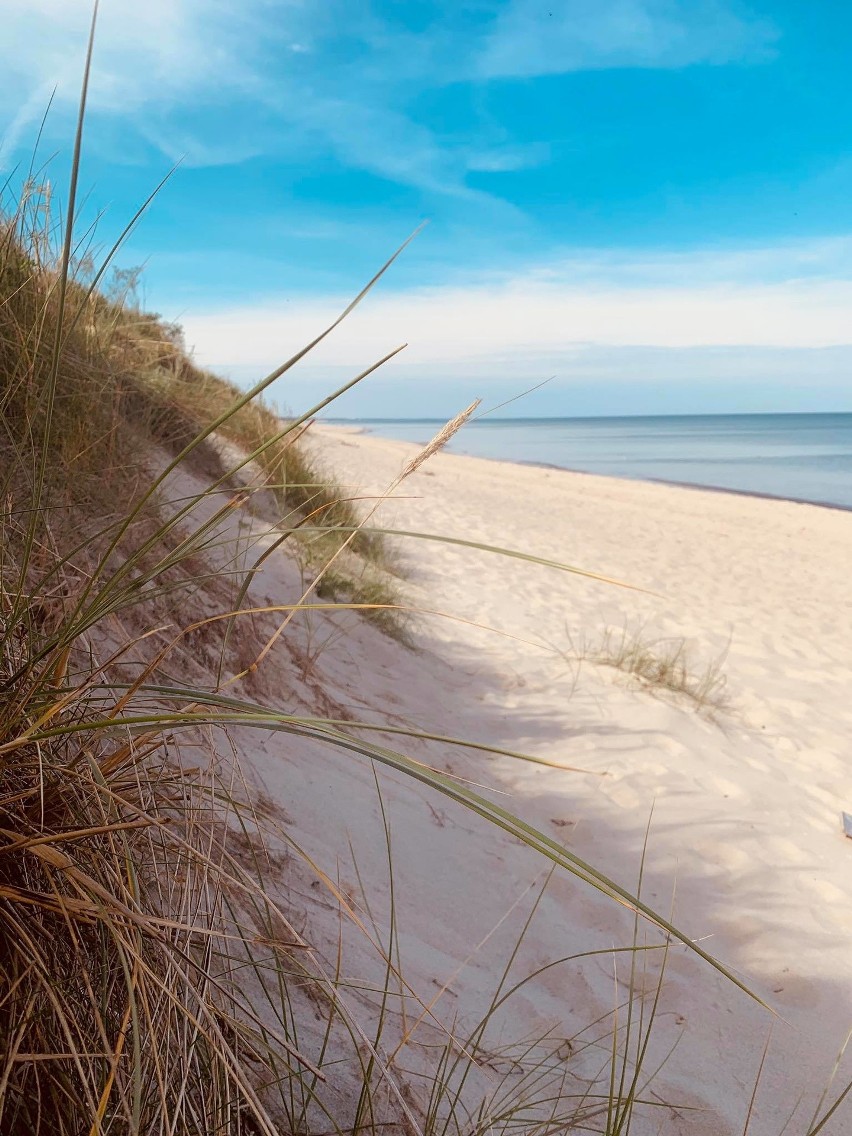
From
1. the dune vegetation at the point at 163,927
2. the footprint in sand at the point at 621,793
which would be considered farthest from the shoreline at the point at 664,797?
the dune vegetation at the point at 163,927

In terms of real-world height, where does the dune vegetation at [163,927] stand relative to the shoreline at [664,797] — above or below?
above

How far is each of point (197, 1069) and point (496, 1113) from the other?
0.56 m

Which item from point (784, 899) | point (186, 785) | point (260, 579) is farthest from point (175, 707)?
point (260, 579)

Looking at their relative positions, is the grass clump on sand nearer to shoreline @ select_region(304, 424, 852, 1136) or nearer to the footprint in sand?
shoreline @ select_region(304, 424, 852, 1136)

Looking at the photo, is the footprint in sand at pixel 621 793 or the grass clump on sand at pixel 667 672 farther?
the grass clump on sand at pixel 667 672

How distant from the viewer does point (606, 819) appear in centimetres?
298

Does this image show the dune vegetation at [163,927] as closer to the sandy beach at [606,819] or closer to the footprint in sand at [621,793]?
the sandy beach at [606,819]

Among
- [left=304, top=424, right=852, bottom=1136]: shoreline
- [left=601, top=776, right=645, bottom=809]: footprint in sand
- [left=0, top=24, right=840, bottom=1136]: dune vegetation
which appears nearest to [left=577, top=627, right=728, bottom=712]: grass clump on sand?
[left=304, top=424, right=852, bottom=1136]: shoreline

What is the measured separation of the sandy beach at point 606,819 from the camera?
1.71 m

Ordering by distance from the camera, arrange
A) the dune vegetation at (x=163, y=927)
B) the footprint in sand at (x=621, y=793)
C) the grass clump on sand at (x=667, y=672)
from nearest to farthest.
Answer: the dune vegetation at (x=163, y=927) → the footprint in sand at (x=621, y=793) → the grass clump on sand at (x=667, y=672)

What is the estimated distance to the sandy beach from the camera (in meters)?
1.71

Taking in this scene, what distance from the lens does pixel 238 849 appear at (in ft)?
5.08

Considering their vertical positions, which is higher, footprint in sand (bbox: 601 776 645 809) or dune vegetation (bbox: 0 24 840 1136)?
dune vegetation (bbox: 0 24 840 1136)

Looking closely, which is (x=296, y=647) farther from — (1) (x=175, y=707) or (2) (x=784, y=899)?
(2) (x=784, y=899)
